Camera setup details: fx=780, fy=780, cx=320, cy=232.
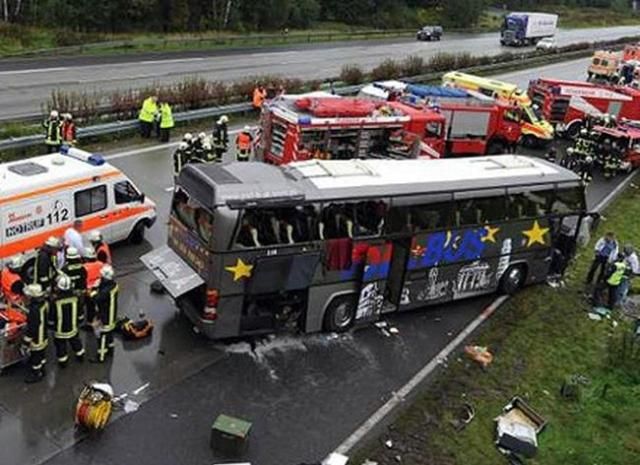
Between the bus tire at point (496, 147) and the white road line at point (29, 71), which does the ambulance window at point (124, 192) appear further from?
the white road line at point (29, 71)

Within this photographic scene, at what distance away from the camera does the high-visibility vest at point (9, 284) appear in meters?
12.0

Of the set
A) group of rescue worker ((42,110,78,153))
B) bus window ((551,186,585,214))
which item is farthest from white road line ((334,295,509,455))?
group of rescue worker ((42,110,78,153))

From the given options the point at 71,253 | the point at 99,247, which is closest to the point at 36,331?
the point at 71,253

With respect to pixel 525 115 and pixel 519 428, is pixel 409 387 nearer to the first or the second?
pixel 519 428

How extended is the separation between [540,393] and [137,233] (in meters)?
8.77

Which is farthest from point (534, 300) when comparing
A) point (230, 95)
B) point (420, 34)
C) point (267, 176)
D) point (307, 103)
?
point (420, 34)

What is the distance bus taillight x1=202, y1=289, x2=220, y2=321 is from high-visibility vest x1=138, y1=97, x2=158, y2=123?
1383 cm

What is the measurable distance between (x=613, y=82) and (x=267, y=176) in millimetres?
41167

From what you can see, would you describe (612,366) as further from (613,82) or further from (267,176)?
(613,82)

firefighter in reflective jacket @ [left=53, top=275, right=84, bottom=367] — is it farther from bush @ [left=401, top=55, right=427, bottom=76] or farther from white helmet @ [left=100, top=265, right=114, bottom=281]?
bush @ [left=401, top=55, right=427, bottom=76]

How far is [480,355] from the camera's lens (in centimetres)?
1356

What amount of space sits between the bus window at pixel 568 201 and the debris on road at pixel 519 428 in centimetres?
504

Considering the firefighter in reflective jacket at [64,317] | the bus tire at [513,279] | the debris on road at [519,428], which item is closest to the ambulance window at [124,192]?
the firefighter in reflective jacket at [64,317]

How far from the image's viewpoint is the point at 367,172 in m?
13.7
